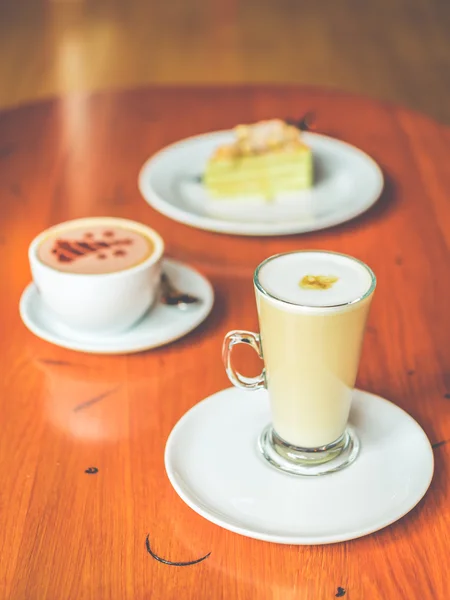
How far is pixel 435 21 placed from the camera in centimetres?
462

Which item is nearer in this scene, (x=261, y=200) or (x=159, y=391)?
(x=159, y=391)

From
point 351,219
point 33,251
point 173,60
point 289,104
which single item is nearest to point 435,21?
point 173,60

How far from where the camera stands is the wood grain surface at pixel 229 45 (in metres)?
3.71

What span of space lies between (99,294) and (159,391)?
4.8 inches

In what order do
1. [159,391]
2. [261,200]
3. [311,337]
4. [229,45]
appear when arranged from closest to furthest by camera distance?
[311,337] < [159,391] < [261,200] < [229,45]

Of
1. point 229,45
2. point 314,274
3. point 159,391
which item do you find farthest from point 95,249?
point 229,45

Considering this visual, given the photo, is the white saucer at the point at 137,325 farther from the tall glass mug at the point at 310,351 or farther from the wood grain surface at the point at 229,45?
the wood grain surface at the point at 229,45

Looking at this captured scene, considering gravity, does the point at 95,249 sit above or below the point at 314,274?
below

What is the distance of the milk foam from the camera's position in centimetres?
62

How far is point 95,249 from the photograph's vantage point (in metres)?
0.87

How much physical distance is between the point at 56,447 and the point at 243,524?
195 mm

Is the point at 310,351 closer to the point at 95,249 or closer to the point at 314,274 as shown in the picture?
the point at 314,274

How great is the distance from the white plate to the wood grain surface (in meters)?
2.26

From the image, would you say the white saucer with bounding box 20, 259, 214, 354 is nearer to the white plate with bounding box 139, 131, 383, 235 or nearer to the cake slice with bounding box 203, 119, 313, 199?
the white plate with bounding box 139, 131, 383, 235
